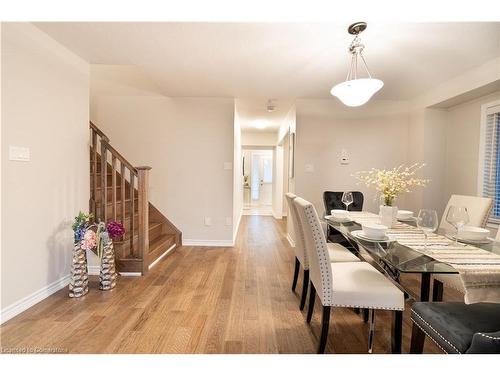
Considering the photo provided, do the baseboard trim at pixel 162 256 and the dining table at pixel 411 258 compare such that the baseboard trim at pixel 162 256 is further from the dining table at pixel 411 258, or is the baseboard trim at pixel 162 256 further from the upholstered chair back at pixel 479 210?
the upholstered chair back at pixel 479 210

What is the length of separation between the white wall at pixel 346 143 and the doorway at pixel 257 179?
5153mm

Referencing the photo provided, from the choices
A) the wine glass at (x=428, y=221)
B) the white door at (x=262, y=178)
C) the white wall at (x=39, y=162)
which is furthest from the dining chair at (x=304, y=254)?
the white door at (x=262, y=178)

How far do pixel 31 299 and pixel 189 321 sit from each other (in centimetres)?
138

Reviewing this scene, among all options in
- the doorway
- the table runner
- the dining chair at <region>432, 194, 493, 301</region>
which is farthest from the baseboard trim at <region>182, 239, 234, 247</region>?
the doorway

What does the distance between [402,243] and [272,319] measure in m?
1.11

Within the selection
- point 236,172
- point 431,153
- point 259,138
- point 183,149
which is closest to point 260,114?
point 236,172

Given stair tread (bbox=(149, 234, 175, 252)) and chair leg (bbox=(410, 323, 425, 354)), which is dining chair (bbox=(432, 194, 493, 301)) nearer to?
chair leg (bbox=(410, 323, 425, 354))

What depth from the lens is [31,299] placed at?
2.12 metres

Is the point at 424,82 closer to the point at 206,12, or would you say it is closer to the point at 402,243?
the point at 402,243

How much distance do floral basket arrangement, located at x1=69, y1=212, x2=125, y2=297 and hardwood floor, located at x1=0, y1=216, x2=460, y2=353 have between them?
0.10m

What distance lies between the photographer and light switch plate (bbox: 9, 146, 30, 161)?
192 centimetres

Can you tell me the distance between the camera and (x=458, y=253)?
148cm

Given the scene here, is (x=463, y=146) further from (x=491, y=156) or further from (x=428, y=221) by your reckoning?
(x=428, y=221)
